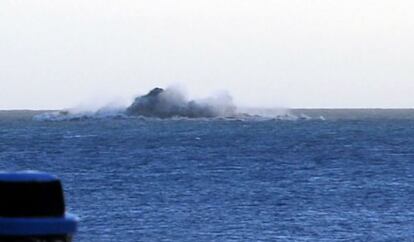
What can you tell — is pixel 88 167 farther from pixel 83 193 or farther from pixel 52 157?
pixel 83 193

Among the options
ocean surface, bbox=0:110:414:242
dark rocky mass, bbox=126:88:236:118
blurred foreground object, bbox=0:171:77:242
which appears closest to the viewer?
blurred foreground object, bbox=0:171:77:242

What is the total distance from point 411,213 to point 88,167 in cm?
2653

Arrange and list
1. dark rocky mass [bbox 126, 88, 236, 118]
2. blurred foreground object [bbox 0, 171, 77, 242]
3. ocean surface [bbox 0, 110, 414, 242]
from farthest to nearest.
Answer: dark rocky mass [bbox 126, 88, 236, 118], ocean surface [bbox 0, 110, 414, 242], blurred foreground object [bbox 0, 171, 77, 242]

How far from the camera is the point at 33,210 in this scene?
8.72 feet

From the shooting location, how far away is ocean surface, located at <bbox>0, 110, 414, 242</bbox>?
100 feet

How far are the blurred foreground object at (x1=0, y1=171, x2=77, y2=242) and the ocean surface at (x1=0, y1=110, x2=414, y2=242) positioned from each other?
24.9 metres

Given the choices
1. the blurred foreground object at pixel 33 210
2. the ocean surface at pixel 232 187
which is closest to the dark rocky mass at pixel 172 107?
the ocean surface at pixel 232 187

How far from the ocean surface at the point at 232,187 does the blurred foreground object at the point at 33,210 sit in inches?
981

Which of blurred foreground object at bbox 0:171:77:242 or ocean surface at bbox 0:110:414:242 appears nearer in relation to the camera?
blurred foreground object at bbox 0:171:77:242

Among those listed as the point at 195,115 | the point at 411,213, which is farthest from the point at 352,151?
the point at 195,115

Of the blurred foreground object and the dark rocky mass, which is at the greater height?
the blurred foreground object

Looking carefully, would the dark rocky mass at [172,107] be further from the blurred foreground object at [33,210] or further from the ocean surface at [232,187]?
the blurred foreground object at [33,210]

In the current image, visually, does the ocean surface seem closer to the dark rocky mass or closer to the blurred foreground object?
the blurred foreground object

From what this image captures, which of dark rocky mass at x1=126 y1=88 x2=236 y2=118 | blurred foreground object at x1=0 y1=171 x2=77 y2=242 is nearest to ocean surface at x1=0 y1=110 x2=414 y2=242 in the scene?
blurred foreground object at x1=0 y1=171 x2=77 y2=242
